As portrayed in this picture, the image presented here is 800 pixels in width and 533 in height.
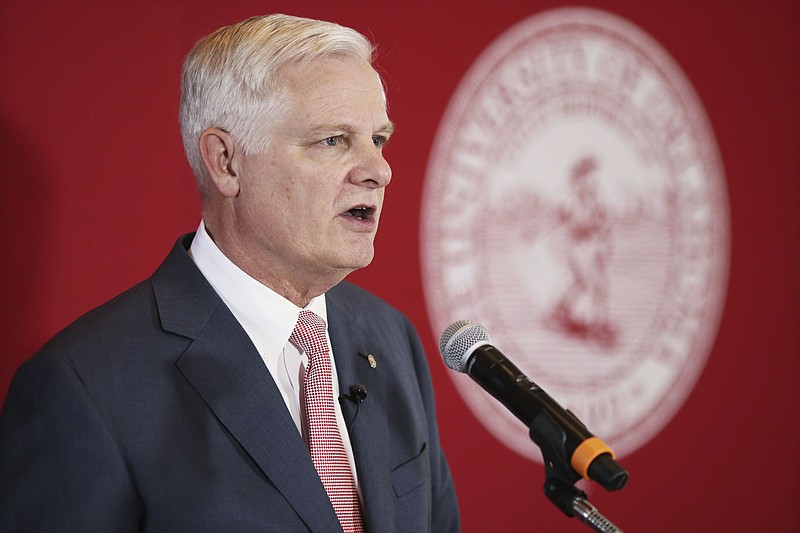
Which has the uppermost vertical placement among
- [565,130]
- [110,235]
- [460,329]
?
[110,235]

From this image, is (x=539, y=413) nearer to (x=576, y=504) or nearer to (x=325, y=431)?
(x=576, y=504)

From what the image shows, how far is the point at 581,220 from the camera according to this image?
7.61 feet

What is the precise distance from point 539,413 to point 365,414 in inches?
16.9

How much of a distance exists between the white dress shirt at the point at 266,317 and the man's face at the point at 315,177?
0.05 meters

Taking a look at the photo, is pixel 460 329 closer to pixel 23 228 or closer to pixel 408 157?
pixel 23 228

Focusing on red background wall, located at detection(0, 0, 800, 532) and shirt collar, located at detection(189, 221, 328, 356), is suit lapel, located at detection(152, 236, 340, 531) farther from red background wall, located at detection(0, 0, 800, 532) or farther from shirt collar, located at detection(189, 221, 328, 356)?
red background wall, located at detection(0, 0, 800, 532)

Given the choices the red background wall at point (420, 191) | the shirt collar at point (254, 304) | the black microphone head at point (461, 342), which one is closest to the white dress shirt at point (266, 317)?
the shirt collar at point (254, 304)

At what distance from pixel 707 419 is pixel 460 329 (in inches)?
62.5

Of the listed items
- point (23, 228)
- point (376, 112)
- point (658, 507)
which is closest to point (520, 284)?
point (658, 507)

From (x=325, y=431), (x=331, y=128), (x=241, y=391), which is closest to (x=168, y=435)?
(x=241, y=391)

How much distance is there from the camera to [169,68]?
1744mm

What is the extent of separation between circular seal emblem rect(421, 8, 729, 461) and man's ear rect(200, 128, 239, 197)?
0.84 metres

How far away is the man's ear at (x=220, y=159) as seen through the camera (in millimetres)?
1364

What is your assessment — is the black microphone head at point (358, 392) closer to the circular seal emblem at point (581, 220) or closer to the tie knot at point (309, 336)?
the tie knot at point (309, 336)
